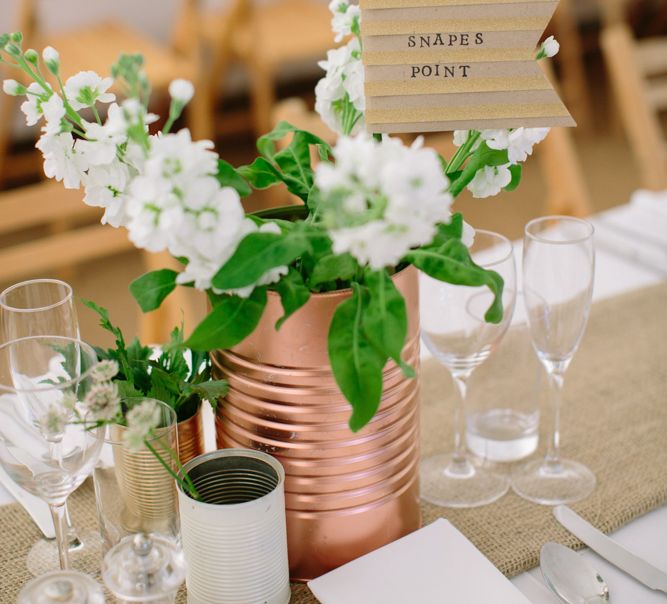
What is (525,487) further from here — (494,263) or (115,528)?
(115,528)

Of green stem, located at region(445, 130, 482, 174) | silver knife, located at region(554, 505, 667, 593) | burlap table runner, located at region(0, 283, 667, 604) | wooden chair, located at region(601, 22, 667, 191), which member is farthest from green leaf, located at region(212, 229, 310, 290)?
wooden chair, located at region(601, 22, 667, 191)

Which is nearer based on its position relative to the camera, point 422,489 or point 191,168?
point 191,168

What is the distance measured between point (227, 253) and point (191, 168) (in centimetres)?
7

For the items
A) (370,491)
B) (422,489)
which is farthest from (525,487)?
(370,491)

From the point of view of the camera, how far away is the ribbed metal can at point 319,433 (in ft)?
2.57

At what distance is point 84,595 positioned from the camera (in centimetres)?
71

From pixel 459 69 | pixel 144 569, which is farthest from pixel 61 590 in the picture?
pixel 459 69

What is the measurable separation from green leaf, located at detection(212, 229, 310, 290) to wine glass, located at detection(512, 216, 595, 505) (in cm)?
33

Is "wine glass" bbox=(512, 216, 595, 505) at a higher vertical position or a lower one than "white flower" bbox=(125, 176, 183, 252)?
lower

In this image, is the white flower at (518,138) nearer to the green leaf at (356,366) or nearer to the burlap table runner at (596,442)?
the green leaf at (356,366)

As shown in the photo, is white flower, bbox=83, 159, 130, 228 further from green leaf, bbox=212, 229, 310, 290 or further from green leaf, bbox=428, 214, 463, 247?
green leaf, bbox=428, 214, 463, 247

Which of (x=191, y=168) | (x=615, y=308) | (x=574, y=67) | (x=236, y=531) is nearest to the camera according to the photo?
(x=191, y=168)

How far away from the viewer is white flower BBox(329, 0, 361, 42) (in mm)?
864

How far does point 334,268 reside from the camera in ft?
2.36
